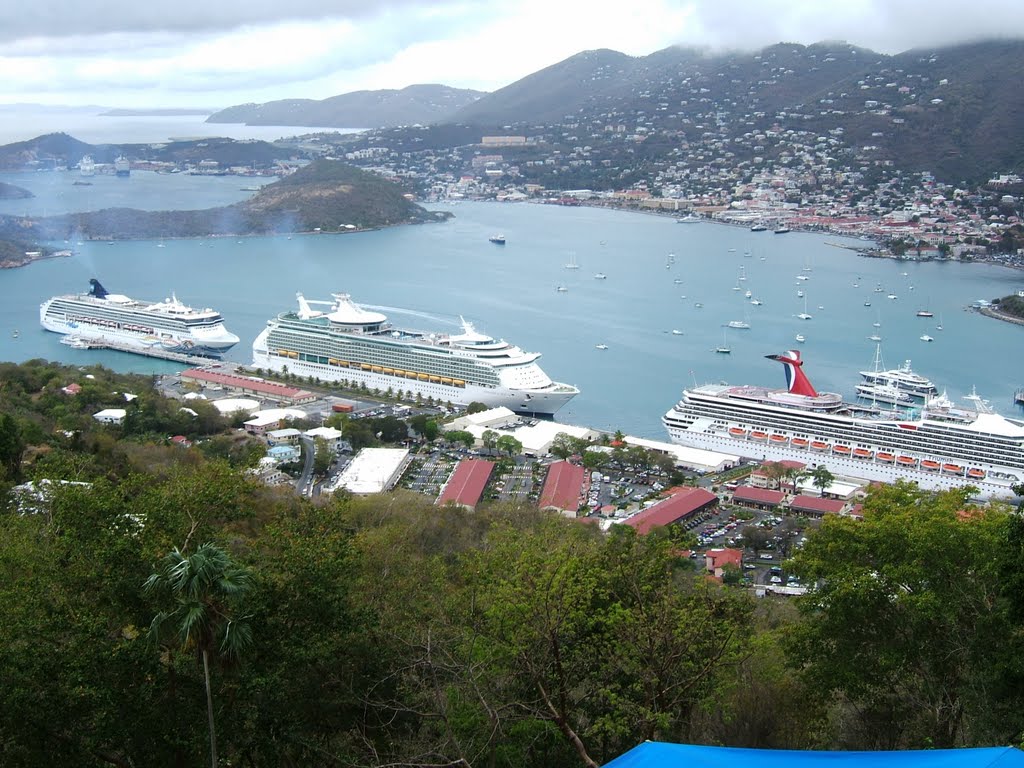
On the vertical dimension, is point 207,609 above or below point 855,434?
above

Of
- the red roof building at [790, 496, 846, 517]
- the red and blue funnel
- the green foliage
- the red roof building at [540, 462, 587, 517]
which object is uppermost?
the green foliage

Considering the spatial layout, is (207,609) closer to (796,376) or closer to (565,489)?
(565,489)

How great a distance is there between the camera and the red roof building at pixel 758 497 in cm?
1182

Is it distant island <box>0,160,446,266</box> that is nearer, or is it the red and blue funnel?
the red and blue funnel

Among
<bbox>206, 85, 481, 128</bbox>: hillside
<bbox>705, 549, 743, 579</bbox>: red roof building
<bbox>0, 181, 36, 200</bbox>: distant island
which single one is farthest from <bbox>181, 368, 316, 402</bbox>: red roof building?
<bbox>206, 85, 481, 128</bbox>: hillside

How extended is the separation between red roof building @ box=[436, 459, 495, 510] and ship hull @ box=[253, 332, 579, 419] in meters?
3.70

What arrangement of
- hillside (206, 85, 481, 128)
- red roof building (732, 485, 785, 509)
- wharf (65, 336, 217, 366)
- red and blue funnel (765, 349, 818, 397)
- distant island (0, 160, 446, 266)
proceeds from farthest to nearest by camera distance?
hillside (206, 85, 481, 128) < distant island (0, 160, 446, 266) < wharf (65, 336, 217, 366) < red and blue funnel (765, 349, 818, 397) < red roof building (732, 485, 785, 509)

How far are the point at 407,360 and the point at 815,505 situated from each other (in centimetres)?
800

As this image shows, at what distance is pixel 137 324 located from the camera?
21.6 meters

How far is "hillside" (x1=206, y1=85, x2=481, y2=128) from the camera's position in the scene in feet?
309

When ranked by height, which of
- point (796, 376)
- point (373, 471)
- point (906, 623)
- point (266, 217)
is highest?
point (906, 623)

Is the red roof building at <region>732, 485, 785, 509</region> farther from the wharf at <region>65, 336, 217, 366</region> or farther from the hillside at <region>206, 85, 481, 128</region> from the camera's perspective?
the hillside at <region>206, 85, 481, 128</region>

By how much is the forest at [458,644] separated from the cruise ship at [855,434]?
8255 millimetres

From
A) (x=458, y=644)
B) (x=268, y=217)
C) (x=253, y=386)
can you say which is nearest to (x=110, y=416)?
(x=253, y=386)
